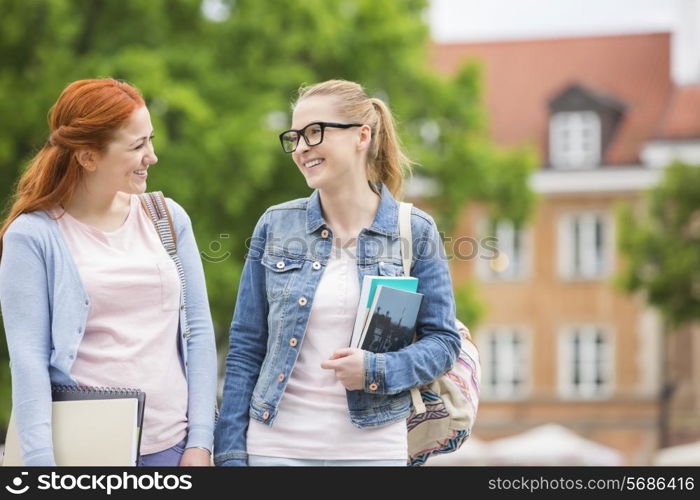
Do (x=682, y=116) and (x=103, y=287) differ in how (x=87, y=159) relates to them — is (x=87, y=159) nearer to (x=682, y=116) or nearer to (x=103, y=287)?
(x=103, y=287)

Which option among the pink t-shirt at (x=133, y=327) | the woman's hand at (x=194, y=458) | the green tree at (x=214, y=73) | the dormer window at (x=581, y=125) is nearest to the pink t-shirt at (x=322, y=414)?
the woman's hand at (x=194, y=458)

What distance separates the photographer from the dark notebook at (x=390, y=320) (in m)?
4.09

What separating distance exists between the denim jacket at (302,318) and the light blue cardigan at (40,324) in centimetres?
16

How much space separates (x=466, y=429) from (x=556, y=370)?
35552 mm

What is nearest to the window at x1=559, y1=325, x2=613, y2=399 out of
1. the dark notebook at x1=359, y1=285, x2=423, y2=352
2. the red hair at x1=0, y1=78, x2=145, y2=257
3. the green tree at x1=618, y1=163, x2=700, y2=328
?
the green tree at x1=618, y1=163, x2=700, y2=328

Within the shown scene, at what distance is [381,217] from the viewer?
432 centimetres

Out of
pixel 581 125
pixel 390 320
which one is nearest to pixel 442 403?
pixel 390 320

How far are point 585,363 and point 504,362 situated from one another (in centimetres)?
214

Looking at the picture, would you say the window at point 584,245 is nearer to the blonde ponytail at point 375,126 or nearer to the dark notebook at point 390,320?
the blonde ponytail at point 375,126

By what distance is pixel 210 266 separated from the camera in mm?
18078

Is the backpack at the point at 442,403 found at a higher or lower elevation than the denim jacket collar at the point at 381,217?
lower

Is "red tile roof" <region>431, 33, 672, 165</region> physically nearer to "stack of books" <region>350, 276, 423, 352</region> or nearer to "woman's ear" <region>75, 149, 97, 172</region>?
"stack of books" <region>350, 276, 423, 352</region>

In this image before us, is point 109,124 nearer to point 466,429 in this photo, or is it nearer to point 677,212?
point 466,429
